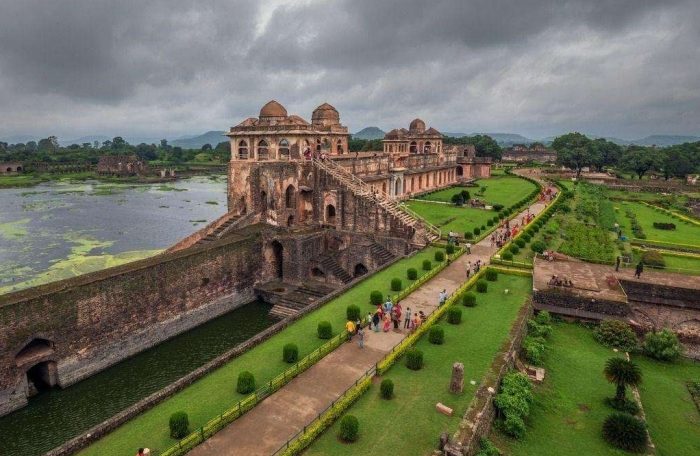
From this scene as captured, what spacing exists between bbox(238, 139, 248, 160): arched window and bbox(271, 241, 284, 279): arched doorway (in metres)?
10.0

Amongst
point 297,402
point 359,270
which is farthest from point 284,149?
point 297,402

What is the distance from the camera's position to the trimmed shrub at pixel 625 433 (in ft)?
45.0

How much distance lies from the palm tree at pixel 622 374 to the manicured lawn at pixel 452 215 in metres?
20.7

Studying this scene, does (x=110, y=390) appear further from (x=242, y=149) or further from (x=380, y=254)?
(x=242, y=149)

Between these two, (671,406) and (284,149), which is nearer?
(671,406)

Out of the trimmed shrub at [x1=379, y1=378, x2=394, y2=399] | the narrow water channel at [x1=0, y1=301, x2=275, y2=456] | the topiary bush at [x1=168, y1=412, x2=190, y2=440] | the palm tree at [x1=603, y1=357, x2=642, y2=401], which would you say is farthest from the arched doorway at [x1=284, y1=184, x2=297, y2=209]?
the palm tree at [x1=603, y1=357, x2=642, y2=401]

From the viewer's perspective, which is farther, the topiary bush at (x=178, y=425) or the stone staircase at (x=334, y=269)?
the stone staircase at (x=334, y=269)

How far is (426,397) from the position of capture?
1458 centimetres

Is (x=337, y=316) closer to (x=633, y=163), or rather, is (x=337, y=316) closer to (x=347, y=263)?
(x=347, y=263)

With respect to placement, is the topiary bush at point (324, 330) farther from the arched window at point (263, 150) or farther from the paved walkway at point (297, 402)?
the arched window at point (263, 150)

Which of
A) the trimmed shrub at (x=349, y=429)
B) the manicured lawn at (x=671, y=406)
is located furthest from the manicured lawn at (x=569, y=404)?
the trimmed shrub at (x=349, y=429)

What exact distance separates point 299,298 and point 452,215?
19.4 metres

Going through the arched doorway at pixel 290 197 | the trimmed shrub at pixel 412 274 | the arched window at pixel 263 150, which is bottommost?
the trimmed shrub at pixel 412 274

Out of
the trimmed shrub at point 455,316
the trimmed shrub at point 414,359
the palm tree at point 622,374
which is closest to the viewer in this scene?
the palm tree at point 622,374
